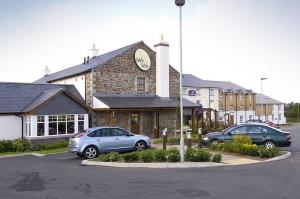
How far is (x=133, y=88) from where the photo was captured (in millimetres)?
31750

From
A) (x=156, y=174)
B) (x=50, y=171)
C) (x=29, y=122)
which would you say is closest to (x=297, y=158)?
(x=156, y=174)

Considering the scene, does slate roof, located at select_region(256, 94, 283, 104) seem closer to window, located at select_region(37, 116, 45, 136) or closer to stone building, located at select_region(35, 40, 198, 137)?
stone building, located at select_region(35, 40, 198, 137)

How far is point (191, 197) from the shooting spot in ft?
29.0

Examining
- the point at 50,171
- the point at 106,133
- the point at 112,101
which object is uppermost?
the point at 112,101

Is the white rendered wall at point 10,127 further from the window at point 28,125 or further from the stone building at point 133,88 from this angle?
the stone building at point 133,88

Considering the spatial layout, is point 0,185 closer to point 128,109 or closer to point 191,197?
point 191,197

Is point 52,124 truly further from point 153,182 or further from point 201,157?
point 153,182

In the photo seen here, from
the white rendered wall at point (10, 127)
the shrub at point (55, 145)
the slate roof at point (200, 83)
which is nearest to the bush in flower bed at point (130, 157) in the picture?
the shrub at point (55, 145)

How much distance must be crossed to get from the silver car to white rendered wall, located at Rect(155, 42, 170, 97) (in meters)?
14.2

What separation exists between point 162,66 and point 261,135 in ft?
49.9

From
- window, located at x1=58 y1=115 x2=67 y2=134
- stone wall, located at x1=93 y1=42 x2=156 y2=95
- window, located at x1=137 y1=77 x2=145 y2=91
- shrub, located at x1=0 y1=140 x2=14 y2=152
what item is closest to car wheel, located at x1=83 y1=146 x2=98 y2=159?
shrub, located at x1=0 y1=140 x2=14 y2=152

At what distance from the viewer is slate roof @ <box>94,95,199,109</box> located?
92.5 feet

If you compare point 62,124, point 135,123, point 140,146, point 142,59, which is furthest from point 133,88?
point 140,146

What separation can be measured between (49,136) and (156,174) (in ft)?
48.2
